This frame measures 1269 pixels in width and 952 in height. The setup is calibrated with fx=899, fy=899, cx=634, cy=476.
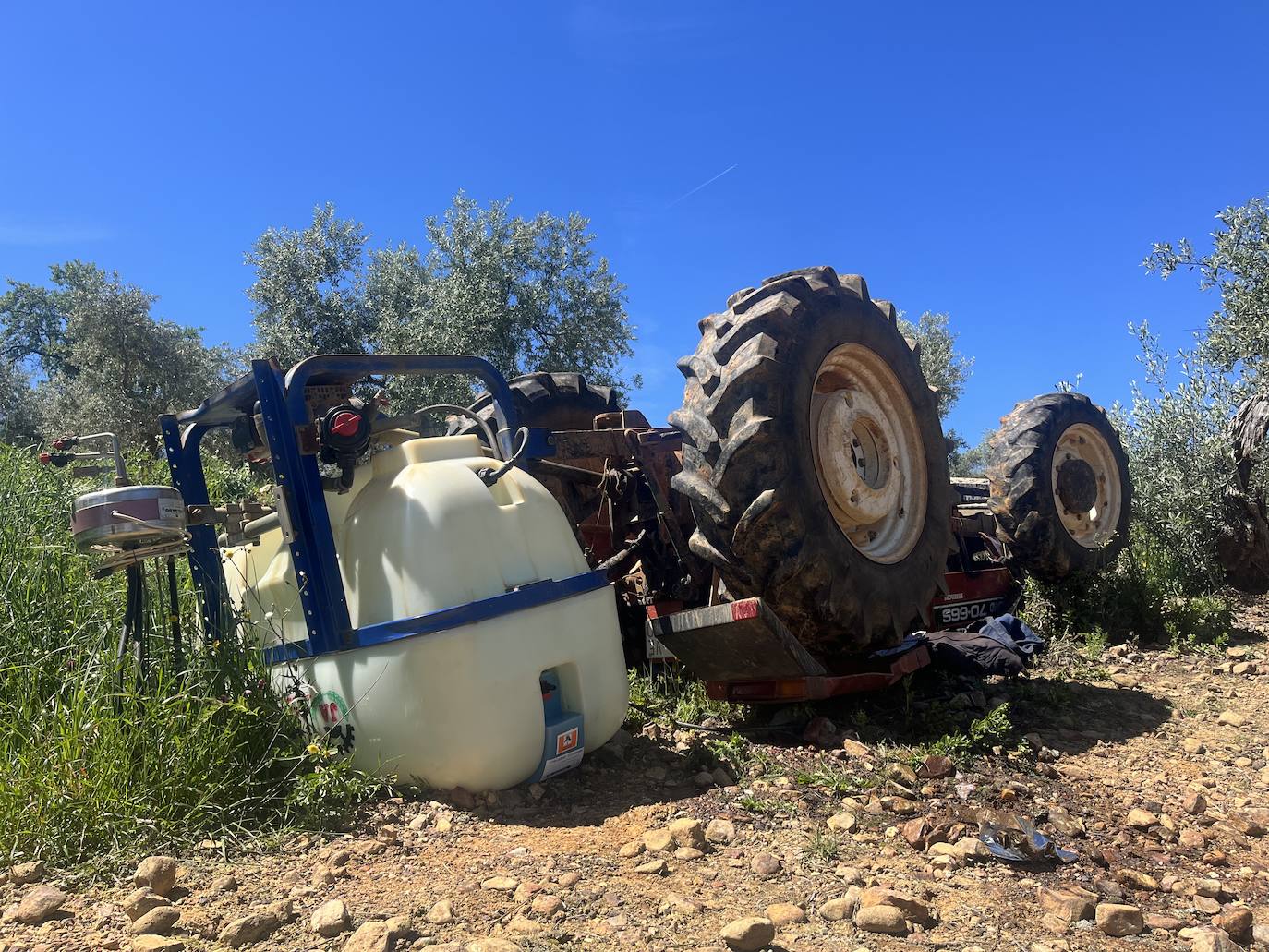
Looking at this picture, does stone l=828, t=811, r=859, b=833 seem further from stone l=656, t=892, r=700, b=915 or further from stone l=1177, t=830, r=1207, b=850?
stone l=1177, t=830, r=1207, b=850

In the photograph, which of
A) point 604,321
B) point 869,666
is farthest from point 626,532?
point 604,321

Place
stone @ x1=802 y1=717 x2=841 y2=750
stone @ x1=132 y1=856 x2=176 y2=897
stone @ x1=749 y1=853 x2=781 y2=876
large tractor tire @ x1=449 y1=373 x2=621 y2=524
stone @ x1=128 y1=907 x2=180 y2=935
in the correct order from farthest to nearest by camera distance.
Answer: large tractor tire @ x1=449 y1=373 x2=621 y2=524, stone @ x1=802 y1=717 x2=841 y2=750, stone @ x1=749 y1=853 x2=781 y2=876, stone @ x1=132 y1=856 x2=176 y2=897, stone @ x1=128 y1=907 x2=180 y2=935

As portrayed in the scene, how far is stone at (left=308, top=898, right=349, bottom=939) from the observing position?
2.33 meters

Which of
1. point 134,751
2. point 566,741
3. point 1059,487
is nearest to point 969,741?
point 566,741

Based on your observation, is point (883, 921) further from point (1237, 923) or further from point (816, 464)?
point (816, 464)

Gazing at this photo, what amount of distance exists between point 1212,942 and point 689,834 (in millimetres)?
1475

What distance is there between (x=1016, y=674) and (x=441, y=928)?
4226 mm

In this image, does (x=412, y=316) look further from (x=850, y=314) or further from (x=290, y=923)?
(x=290, y=923)

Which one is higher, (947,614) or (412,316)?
(412,316)

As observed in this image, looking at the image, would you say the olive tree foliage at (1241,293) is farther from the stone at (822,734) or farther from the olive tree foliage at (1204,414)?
the stone at (822,734)

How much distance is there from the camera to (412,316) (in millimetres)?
21000

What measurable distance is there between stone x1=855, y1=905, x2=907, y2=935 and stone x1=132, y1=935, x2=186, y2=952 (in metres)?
1.74

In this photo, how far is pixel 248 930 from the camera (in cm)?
231

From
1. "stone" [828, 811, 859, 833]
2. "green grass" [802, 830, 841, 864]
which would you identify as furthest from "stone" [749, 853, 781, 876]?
"stone" [828, 811, 859, 833]
